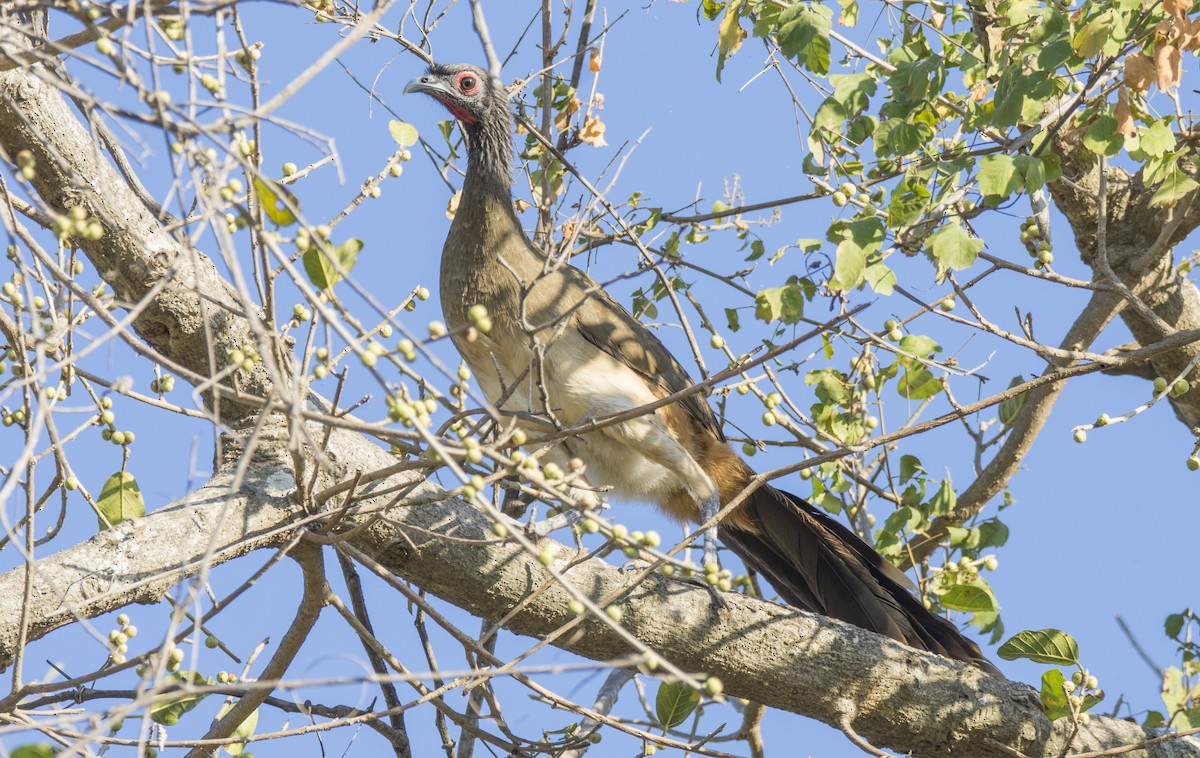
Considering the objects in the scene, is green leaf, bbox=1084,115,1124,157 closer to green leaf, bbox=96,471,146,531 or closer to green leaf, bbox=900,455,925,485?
green leaf, bbox=900,455,925,485

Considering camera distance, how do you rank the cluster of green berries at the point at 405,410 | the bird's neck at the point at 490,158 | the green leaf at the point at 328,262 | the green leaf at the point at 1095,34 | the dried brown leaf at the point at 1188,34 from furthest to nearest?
1. the bird's neck at the point at 490,158
2. the dried brown leaf at the point at 1188,34
3. the green leaf at the point at 1095,34
4. the green leaf at the point at 328,262
5. the cluster of green berries at the point at 405,410

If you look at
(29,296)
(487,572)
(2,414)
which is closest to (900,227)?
(487,572)

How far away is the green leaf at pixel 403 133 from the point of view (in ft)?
10.9

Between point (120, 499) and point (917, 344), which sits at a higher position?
point (917, 344)

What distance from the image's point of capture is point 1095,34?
2.98m

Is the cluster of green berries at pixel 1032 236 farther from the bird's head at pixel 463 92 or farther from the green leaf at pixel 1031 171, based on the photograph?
the bird's head at pixel 463 92

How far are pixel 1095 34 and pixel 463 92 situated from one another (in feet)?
9.13

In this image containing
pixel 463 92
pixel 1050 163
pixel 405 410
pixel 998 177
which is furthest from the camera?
pixel 463 92

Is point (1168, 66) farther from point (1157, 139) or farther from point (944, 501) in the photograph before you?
point (944, 501)

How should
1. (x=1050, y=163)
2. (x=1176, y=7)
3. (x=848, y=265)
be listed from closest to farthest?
(x=848, y=265) < (x=1176, y=7) < (x=1050, y=163)

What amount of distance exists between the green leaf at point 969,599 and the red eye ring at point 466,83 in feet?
9.07

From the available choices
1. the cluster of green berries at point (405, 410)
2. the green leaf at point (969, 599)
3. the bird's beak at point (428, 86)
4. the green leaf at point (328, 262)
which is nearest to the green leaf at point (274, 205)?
the green leaf at point (328, 262)

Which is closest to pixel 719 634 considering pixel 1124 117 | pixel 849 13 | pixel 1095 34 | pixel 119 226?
pixel 1124 117

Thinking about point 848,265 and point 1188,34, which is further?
point 1188,34
